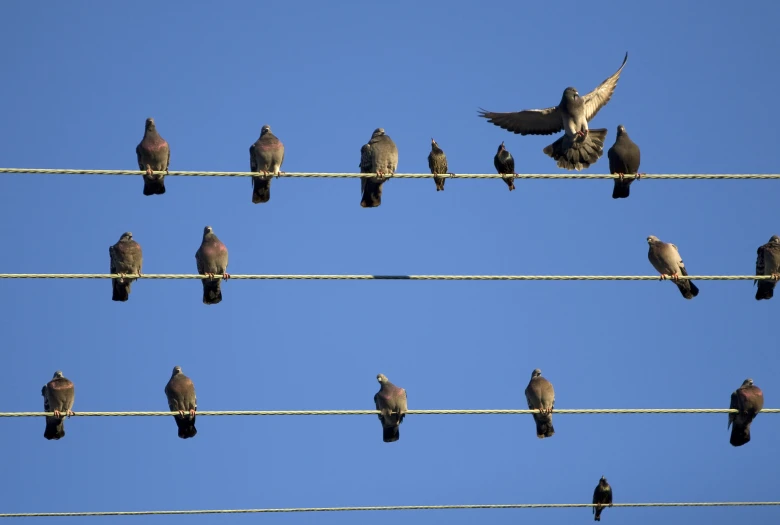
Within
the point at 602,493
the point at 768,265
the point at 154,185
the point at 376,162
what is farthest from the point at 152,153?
the point at 768,265

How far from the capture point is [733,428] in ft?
54.0

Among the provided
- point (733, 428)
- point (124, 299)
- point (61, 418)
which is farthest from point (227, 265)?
point (733, 428)

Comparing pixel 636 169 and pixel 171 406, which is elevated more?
pixel 636 169

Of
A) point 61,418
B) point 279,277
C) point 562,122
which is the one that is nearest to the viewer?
point 279,277

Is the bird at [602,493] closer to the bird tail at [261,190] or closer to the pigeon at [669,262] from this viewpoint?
the pigeon at [669,262]

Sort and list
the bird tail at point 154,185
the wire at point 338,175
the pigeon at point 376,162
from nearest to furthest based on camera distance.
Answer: the wire at point 338,175, the bird tail at point 154,185, the pigeon at point 376,162

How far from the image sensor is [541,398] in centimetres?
1705

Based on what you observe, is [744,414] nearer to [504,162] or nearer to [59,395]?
[504,162]

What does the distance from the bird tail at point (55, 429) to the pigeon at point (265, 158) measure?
3.13 m

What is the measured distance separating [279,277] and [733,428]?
5.43 metres

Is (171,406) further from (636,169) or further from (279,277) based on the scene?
(636,169)

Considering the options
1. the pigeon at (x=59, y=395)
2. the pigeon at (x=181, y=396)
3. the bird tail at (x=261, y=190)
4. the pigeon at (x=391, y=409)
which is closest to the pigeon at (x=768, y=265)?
the pigeon at (x=391, y=409)

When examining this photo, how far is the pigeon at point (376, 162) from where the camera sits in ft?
58.1

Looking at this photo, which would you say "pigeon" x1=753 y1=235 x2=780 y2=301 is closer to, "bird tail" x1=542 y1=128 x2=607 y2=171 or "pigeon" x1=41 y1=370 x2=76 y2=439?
"bird tail" x1=542 y1=128 x2=607 y2=171
